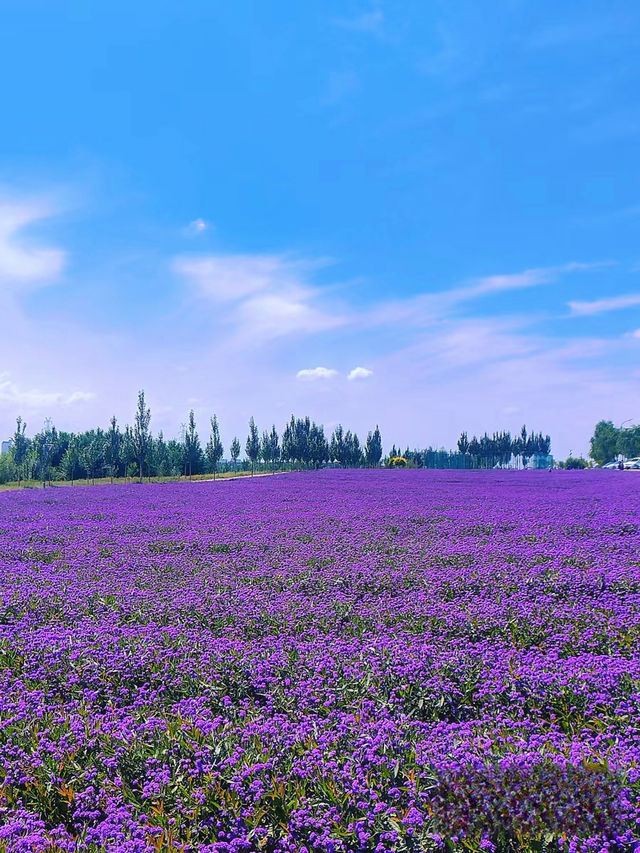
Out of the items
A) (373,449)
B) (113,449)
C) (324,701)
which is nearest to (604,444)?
(373,449)

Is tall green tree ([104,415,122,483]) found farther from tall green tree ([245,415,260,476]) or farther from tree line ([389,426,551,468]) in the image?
tree line ([389,426,551,468])

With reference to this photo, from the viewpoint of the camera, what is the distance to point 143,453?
5034cm

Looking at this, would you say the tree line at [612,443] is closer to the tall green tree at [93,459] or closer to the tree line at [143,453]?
the tree line at [143,453]

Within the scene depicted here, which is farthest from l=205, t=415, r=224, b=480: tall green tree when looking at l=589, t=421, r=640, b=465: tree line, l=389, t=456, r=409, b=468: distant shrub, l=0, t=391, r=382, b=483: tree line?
l=589, t=421, r=640, b=465: tree line

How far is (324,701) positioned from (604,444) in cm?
11901

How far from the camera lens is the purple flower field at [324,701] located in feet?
10.0

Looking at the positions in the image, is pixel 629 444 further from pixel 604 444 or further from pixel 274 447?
pixel 274 447

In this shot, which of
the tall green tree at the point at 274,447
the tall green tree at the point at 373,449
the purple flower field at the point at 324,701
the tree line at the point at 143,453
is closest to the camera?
the purple flower field at the point at 324,701

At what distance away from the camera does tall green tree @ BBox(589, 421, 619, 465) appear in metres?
109

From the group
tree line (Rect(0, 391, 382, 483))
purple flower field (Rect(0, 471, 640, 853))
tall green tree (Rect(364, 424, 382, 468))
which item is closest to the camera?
purple flower field (Rect(0, 471, 640, 853))

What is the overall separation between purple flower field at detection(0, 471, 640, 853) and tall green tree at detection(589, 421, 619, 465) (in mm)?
111153

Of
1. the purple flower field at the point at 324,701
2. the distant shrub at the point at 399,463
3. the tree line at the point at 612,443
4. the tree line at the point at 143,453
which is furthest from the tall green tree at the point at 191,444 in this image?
the tree line at the point at 612,443

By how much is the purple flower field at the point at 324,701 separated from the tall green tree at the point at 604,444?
111 metres

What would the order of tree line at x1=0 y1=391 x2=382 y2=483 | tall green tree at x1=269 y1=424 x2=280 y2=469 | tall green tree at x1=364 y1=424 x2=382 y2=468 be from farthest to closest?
tall green tree at x1=364 y1=424 x2=382 y2=468, tall green tree at x1=269 y1=424 x2=280 y2=469, tree line at x1=0 y1=391 x2=382 y2=483
